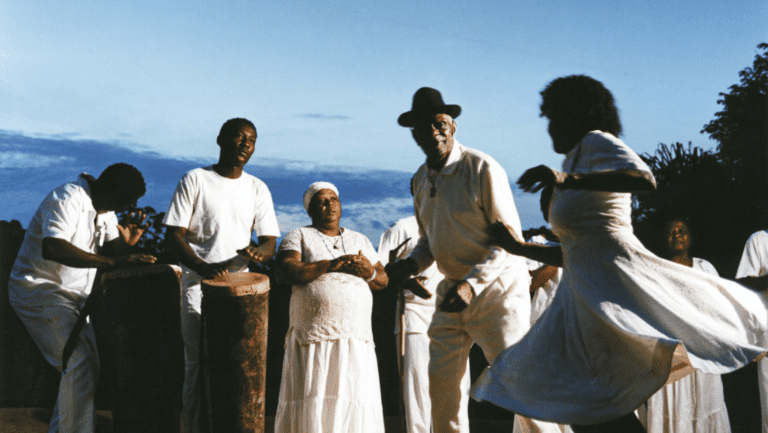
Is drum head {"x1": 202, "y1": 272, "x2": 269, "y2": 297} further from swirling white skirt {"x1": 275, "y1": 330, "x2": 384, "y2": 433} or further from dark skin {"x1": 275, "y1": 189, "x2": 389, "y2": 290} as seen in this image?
swirling white skirt {"x1": 275, "y1": 330, "x2": 384, "y2": 433}

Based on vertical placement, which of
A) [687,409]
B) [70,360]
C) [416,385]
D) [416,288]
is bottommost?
[687,409]

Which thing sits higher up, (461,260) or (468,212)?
(468,212)

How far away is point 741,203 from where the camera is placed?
21781 millimetres

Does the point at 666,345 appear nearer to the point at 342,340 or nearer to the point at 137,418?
the point at 342,340

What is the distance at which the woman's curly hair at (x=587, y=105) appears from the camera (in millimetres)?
3314

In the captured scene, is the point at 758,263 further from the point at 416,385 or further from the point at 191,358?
the point at 191,358

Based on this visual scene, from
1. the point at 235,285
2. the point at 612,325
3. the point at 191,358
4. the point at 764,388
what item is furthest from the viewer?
the point at 764,388

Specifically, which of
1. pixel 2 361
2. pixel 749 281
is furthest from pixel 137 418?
pixel 749 281

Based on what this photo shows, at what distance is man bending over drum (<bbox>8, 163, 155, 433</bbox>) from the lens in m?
5.24

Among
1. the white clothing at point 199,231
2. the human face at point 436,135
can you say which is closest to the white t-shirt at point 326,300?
the white clothing at point 199,231

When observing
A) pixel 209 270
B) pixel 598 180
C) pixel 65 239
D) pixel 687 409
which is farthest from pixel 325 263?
pixel 687 409

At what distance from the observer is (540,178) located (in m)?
2.88

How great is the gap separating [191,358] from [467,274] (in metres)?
2.37

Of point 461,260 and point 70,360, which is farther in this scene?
point 70,360
